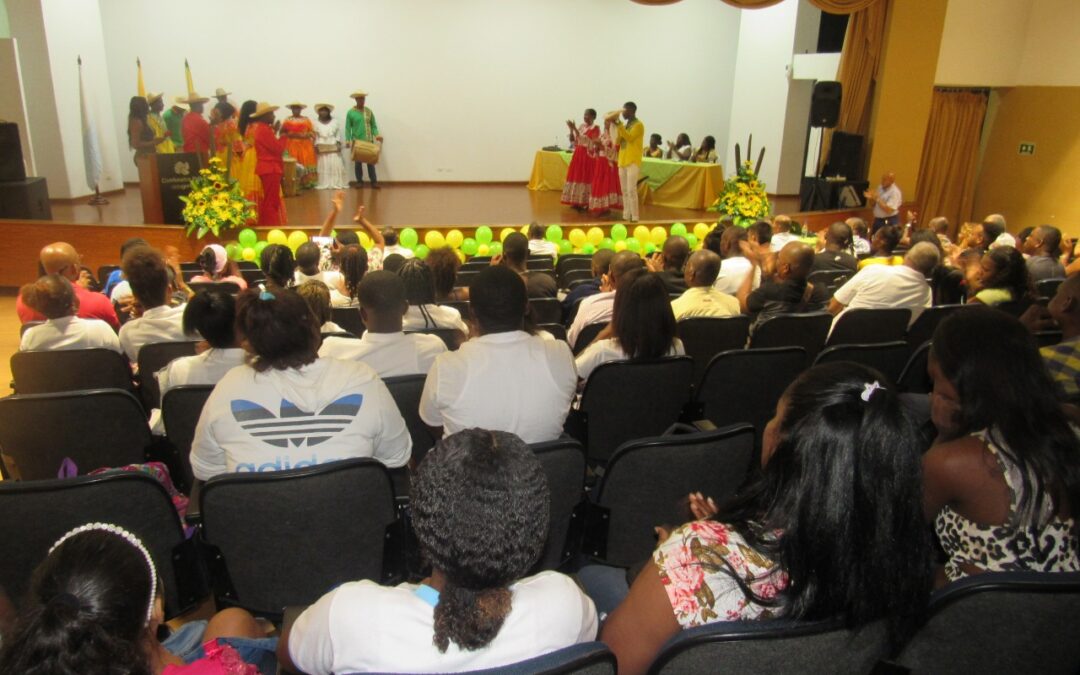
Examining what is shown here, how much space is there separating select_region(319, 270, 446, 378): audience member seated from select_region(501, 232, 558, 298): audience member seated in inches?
66.1

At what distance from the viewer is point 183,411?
8.49 feet

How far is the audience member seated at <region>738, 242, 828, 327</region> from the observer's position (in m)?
3.85

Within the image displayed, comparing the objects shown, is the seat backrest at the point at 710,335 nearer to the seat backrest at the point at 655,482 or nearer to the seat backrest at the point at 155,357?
the seat backrest at the point at 655,482

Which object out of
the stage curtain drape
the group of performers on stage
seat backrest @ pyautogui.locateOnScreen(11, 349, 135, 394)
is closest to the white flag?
the group of performers on stage

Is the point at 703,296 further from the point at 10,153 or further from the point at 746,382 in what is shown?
the point at 10,153

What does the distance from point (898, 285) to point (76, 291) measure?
471cm

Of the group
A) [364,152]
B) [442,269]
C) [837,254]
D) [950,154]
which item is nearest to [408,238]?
[442,269]

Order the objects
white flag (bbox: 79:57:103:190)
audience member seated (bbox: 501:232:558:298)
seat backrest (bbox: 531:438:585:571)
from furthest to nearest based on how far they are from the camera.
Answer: white flag (bbox: 79:57:103:190), audience member seated (bbox: 501:232:558:298), seat backrest (bbox: 531:438:585:571)

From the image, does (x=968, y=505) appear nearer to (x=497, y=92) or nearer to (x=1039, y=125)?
(x=1039, y=125)

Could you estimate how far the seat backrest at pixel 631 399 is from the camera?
2785 millimetres

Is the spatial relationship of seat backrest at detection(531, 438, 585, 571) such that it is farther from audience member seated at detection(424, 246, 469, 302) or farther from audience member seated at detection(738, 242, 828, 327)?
audience member seated at detection(424, 246, 469, 302)

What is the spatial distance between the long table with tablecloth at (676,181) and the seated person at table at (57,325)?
8.41 meters

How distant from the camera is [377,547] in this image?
2033 mm

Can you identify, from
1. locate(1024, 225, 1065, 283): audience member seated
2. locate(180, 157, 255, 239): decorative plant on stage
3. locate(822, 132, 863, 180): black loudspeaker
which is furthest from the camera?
locate(822, 132, 863, 180): black loudspeaker
